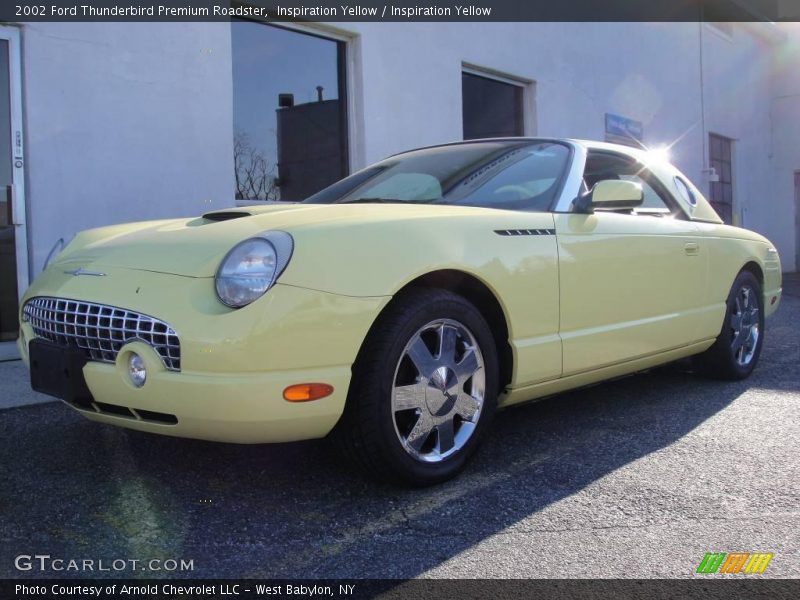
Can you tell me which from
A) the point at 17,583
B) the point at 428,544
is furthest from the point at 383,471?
the point at 17,583

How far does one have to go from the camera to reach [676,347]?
3844 millimetres

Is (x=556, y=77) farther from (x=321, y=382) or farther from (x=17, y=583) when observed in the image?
(x=17, y=583)

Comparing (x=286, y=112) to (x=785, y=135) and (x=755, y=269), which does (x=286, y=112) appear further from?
(x=785, y=135)

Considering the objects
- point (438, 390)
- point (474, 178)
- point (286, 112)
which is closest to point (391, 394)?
point (438, 390)

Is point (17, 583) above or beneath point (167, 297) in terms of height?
beneath

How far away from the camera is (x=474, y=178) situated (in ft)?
11.0

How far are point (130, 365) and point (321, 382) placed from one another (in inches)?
23.4

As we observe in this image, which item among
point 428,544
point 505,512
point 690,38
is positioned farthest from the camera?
point 690,38

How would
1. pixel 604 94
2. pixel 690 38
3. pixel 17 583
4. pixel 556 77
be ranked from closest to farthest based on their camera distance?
pixel 17 583 < pixel 556 77 < pixel 604 94 < pixel 690 38

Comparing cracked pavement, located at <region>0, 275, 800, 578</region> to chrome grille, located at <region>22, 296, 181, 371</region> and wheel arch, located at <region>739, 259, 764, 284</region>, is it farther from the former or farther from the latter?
wheel arch, located at <region>739, 259, 764, 284</region>

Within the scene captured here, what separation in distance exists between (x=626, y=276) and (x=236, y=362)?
1.96m

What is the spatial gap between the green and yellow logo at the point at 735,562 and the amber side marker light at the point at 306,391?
3.85 feet

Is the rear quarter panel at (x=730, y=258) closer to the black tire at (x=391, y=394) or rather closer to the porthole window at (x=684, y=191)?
the porthole window at (x=684, y=191)

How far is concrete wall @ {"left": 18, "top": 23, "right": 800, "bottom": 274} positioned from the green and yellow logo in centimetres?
445
